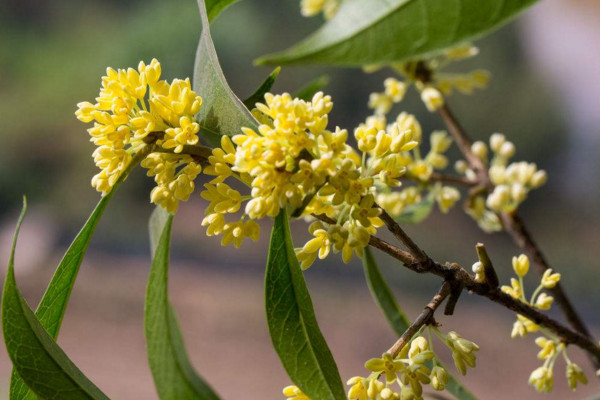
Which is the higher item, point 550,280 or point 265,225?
point 265,225

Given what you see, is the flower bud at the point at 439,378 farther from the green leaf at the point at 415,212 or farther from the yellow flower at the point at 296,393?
the green leaf at the point at 415,212

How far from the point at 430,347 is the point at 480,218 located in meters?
0.36

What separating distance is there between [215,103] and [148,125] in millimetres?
40

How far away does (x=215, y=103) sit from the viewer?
0.38 m

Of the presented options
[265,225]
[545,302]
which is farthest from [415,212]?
[265,225]

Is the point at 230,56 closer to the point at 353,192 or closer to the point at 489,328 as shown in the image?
the point at 489,328

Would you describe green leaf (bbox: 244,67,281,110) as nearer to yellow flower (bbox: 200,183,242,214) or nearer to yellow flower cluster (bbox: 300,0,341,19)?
yellow flower (bbox: 200,183,242,214)

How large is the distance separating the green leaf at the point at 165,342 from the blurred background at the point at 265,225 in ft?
8.85

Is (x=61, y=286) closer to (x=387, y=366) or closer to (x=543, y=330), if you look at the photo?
(x=387, y=366)

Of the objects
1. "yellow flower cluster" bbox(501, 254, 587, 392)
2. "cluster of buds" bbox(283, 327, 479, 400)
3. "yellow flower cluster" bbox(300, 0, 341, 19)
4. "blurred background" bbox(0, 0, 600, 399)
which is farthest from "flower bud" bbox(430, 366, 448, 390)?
"blurred background" bbox(0, 0, 600, 399)

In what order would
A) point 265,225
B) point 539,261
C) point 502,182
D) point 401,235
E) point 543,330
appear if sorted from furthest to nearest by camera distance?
point 265,225, point 502,182, point 539,261, point 543,330, point 401,235

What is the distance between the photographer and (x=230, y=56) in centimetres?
414

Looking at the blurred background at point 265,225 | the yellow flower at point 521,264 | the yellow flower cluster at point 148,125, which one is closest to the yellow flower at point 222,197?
the yellow flower cluster at point 148,125

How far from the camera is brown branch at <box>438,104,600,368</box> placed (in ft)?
1.90
